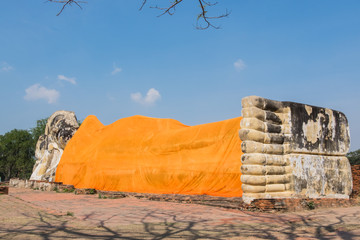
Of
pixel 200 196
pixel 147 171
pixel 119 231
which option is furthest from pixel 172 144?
pixel 119 231

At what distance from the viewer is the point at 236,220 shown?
5.60 m

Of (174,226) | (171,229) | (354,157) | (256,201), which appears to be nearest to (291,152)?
(256,201)

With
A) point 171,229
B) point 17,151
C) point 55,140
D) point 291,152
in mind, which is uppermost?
point 17,151

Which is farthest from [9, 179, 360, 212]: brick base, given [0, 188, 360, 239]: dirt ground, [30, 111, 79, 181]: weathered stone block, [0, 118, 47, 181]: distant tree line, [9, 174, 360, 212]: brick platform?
[0, 118, 47, 181]: distant tree line

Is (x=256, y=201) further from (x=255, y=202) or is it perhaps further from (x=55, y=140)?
(x=55, y=140)

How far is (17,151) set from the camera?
29.7 m

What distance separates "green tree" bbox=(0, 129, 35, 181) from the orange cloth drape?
17.2 m

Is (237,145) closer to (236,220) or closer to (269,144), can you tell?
(269,144)

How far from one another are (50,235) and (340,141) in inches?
302

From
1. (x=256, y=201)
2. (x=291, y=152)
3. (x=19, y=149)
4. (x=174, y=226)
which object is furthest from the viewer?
(x=19, y=149)

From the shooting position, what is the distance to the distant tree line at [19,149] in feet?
95.4

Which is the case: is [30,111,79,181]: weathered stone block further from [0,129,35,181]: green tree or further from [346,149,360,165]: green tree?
[346,149,360,165]: green tree

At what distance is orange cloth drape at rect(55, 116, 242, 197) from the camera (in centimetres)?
884

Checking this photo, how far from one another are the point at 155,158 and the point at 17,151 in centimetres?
2347
